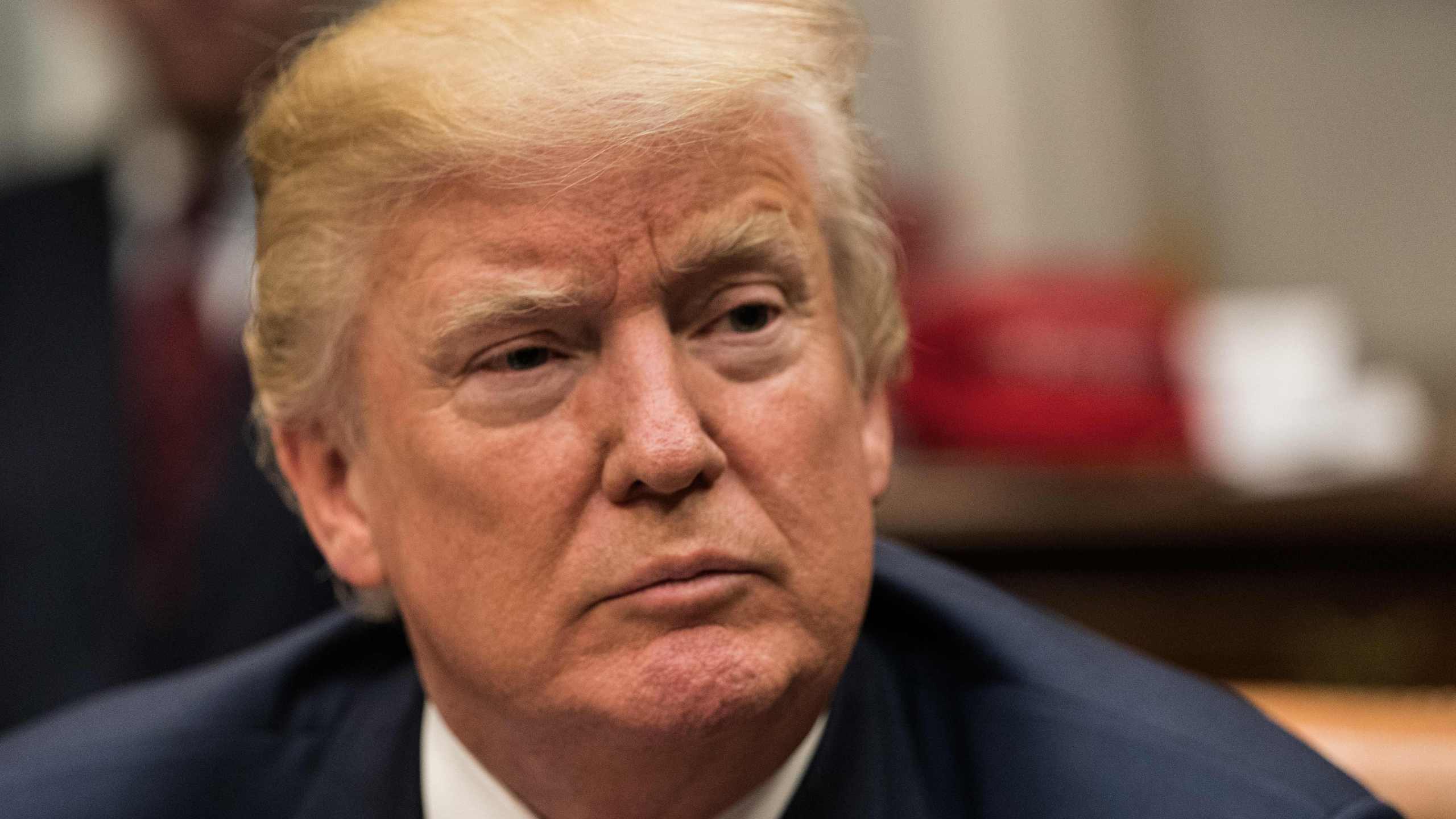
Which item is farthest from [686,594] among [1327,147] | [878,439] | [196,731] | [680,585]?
[1327,147]

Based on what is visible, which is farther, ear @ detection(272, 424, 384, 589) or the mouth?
ear @ detection(272, 424, 384, 589)

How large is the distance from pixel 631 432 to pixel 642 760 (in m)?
0.27

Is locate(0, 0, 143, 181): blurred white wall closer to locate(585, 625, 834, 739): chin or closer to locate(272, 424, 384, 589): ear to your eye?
locate(272, 424, 384, 589): ear

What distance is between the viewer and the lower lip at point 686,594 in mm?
1282

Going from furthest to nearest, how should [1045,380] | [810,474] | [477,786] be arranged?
[1045,380] < [477,786] < [810,474]

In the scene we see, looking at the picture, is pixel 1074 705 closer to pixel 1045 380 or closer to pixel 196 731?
pixel 196 731

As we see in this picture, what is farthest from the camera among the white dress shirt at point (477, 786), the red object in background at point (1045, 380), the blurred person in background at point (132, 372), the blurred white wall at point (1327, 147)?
the blurred white wall at point (1327, 147)

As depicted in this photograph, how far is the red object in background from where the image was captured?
3.05m

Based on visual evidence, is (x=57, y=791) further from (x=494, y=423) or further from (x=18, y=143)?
(x=18, y=143)

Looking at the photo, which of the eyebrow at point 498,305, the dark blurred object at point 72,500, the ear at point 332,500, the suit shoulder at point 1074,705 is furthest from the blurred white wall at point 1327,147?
the eyebrow at point 498,305

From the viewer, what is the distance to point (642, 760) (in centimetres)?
133

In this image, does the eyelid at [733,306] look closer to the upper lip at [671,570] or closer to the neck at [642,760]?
the upper lip at [671,570]

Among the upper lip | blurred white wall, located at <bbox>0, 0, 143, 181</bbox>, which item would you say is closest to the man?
the upper lip

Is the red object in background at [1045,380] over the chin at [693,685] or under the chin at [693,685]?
under
